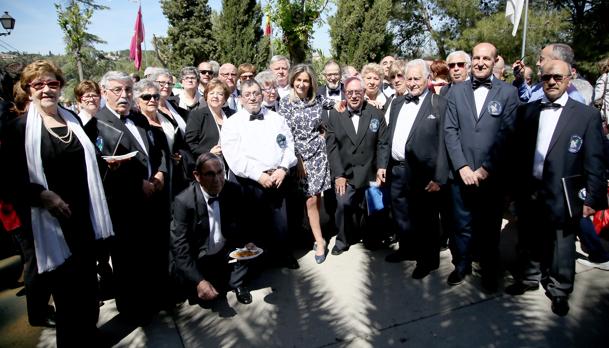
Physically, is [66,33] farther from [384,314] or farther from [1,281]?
[384,314]

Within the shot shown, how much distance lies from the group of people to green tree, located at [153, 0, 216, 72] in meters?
25.4

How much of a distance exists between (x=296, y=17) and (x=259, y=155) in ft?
52.9

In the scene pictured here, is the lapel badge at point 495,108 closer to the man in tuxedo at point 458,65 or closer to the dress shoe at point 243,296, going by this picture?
the man in tuxedo at point 458,65

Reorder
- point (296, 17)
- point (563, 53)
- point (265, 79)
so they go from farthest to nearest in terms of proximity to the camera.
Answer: point (296, 17), point (265, 79), point (563, 53)

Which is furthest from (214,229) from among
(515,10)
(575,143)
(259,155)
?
(515,10)

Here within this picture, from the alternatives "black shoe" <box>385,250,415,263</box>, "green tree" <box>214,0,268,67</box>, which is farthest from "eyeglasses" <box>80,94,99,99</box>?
"green tree" <box>214,0,268,67</box>

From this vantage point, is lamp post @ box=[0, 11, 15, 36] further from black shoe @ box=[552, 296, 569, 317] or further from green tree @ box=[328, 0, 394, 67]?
black shoe @ box=[552, 296, 569, 317]

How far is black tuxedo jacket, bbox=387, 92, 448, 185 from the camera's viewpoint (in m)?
3.64

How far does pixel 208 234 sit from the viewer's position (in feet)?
11.2

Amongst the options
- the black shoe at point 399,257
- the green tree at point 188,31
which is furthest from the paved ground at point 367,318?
the green tree at point 188,31

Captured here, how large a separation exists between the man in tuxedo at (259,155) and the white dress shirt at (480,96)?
1.79 m

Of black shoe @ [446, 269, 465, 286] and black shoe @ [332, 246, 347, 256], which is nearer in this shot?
black shoe @ [446, 269, 465, 286]

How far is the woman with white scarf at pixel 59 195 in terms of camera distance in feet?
8.49

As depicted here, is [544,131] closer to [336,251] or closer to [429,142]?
[429,142]
